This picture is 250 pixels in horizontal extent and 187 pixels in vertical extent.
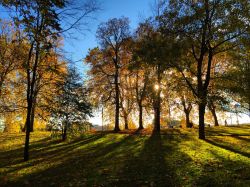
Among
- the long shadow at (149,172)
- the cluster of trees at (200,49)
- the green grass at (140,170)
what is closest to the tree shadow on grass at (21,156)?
the green grass at (140,170)

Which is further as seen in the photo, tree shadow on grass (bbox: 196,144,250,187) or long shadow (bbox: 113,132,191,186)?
long shadow (bbox: 113,132,191,186)

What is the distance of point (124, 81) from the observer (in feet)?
124

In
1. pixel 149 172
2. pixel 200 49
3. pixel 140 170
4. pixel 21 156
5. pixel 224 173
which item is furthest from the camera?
pixel 200 49

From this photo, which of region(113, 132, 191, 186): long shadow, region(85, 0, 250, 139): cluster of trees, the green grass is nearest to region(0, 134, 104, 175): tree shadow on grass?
the green grass

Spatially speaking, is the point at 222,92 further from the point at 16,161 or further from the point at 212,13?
the point at 16,161

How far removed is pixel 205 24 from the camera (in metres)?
19.5

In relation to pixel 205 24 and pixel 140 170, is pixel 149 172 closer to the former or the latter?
pixel 140 170

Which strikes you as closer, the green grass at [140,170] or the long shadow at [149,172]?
the long shadow at [149,172]

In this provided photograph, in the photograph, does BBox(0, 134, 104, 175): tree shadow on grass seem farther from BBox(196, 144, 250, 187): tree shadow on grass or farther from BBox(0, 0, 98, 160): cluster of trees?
BBox(196, 144, 250, 187): tree shadow on grass

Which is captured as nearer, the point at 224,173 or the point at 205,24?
the point at 224,173

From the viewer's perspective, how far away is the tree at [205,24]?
62.7 ft

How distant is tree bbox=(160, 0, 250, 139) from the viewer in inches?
752

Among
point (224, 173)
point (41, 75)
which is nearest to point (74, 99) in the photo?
point (41, 75)

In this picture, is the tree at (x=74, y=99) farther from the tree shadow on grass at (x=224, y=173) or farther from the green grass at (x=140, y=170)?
the tree shadow on grass at (x=224, y=173)
